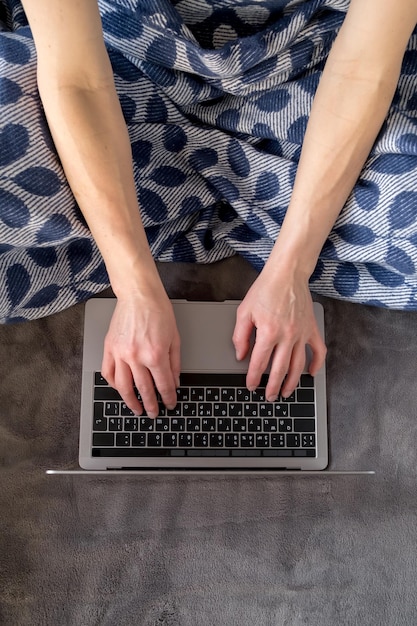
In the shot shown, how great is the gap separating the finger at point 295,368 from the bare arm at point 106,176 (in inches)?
6.0

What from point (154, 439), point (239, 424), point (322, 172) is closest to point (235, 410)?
point (239, 424)

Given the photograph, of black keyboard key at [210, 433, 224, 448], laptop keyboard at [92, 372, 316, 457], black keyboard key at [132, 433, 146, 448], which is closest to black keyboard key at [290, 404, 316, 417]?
laptop keyboard at [92, 372, 316, 457]

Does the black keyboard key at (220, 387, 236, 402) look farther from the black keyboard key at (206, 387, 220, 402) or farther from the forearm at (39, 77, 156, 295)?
the forearm at (39, 77, 156, 295)

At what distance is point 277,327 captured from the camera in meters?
0.76

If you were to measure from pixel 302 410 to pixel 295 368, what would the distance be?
9 cm

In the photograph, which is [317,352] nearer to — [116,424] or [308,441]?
[308,441]

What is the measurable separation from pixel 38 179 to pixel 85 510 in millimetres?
478

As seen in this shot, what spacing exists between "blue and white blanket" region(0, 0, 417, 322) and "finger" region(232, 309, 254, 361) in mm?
154

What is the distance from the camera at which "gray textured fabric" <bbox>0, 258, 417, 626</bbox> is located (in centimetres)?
85

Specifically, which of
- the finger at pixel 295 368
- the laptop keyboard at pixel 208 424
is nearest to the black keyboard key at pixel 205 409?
the laptop keyboard at pixel 208 424

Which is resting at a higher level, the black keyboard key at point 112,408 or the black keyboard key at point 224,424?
the black keyboard key at point 112,408

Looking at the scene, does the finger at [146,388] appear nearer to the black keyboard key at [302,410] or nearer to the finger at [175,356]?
the finger at [175,356]

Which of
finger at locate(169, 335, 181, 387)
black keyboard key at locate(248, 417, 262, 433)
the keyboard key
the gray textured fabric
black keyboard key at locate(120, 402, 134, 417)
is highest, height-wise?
finger at locate(169, 335, 181, 387)

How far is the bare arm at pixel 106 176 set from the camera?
638 millimetres
